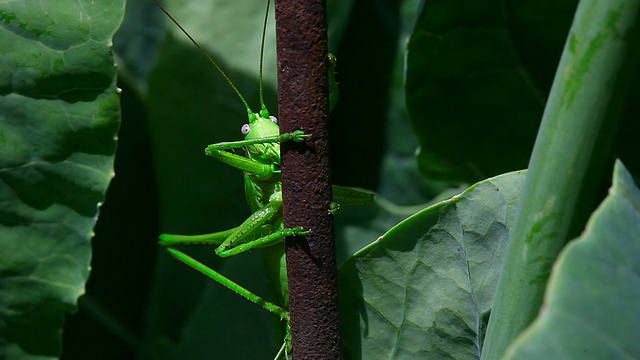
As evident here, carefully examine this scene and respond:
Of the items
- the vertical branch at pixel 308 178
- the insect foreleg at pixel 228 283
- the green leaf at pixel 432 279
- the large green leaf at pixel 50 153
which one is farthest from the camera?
the insect foreleg at pixel 228 283

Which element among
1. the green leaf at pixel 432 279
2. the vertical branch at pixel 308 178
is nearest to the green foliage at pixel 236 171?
the green leaf at pixel 432 279

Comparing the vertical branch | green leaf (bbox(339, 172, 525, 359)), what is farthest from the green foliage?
the vertical branch

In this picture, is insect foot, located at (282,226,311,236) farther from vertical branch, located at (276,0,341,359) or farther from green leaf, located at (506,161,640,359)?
green leaf, located at (506,161,640,359)

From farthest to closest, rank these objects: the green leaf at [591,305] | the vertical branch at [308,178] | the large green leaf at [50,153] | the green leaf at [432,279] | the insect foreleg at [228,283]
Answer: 1. the insect foreleg at [228,283]
2. the large green leaf at [50,153]
3. the green leaf at [432,279]
4. the vertical branch at [308,178]
5. the green leaf at [591,305]

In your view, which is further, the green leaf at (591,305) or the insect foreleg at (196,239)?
the insect foreleg at (196,239)

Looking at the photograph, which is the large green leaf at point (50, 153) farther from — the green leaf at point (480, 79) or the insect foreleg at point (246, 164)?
the green leaf at point (480, 79)

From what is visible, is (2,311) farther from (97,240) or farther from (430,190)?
(430,190)

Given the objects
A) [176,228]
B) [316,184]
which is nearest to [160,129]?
[176,228]
